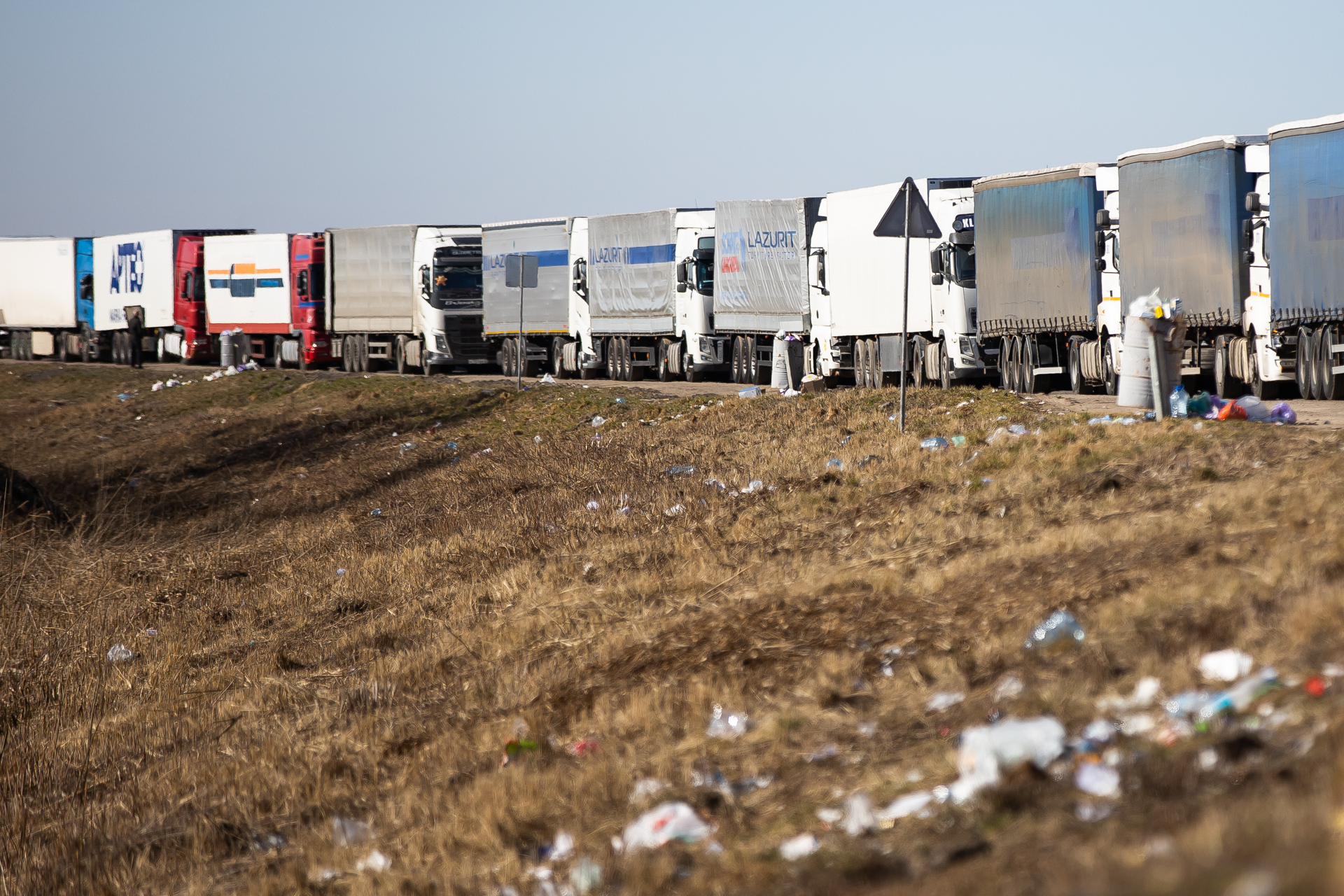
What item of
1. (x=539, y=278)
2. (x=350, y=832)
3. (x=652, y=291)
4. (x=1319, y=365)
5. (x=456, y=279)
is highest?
(x=456, y=279)

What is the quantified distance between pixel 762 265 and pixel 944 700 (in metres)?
24.3

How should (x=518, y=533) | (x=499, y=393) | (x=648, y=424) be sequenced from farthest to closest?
(x=499, y=393)
(x=648, y=424)
(x=518, y=533)

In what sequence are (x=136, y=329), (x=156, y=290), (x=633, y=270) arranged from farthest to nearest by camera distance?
(x=156, y=290), (x=136, y=329), (x=633, y=270)

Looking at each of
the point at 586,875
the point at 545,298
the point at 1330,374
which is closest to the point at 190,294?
the point at 545,298

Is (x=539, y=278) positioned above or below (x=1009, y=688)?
above

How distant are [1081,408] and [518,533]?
313 inches

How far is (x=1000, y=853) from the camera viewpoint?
436 cm

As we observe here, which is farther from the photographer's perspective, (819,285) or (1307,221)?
(819,285)

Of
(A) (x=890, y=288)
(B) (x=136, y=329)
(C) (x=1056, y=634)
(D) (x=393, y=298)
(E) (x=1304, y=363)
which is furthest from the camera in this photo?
(B) (x=136, y=329)

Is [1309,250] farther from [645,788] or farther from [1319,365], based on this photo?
[645,788]

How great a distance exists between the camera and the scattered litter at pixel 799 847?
16.1 ft

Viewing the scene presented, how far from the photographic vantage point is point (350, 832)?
21.7ft

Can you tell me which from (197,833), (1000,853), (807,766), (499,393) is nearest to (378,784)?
(197,833)

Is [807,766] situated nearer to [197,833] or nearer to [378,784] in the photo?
[378,784]
